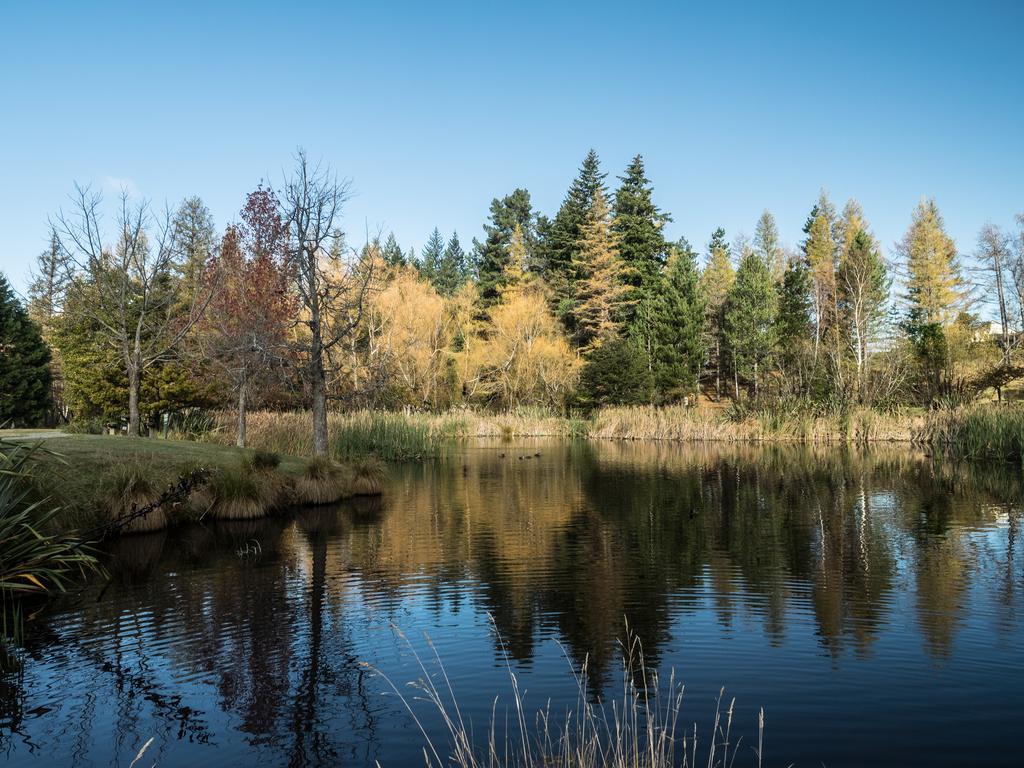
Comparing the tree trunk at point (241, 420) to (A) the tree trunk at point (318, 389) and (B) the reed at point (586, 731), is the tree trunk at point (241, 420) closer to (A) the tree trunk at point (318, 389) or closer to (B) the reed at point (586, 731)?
(A) the tree trunk at point (318, 389)

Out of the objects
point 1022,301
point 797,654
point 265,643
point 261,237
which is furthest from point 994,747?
point 1022,301

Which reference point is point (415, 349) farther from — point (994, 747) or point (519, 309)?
point (994, 747)

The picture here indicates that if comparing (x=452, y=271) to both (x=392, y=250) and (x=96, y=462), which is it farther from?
(x=96, y=462)

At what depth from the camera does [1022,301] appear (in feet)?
140

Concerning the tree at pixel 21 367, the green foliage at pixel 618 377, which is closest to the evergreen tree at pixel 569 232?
the green foliage at pixel 618 377

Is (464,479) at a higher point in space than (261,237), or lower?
lower

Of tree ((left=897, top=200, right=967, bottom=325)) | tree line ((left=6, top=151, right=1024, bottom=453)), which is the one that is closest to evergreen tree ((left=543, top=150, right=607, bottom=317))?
tree line ((left=6, top=151, right=1024, bottom=453))

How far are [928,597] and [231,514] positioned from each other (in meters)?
12.0

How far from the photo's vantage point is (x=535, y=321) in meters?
51.9

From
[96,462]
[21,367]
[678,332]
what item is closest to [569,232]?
[678,332]

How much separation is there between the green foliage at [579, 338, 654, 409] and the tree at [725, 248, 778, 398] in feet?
30.6

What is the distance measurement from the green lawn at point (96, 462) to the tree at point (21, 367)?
22.1 meters

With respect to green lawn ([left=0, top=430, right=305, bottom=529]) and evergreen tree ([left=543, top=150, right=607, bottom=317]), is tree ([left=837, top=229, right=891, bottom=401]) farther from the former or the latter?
green lawn ([left=0, top=430, right=305, bottom=529])

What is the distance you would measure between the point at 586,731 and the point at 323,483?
43.0 feet
